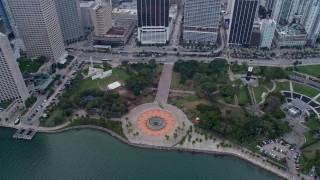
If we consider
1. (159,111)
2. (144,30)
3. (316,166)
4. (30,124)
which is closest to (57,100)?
(30,124)

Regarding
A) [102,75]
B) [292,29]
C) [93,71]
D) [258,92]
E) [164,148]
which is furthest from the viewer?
[292,29]

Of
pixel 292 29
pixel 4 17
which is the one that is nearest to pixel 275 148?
pixel 292 29

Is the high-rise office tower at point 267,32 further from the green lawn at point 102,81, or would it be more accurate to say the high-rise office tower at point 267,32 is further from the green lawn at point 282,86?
the green lawn at point 102,81

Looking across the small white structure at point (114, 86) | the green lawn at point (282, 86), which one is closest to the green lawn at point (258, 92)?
the green lawn at point (282, 86)

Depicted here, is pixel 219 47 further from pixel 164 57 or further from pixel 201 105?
pixel 201 105

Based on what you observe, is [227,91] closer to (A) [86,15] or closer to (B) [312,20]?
(B) [312,20]

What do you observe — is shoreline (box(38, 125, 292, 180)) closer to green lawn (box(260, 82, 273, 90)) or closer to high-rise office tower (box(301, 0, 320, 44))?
green lawn (box(260, 82, 273, 90))
